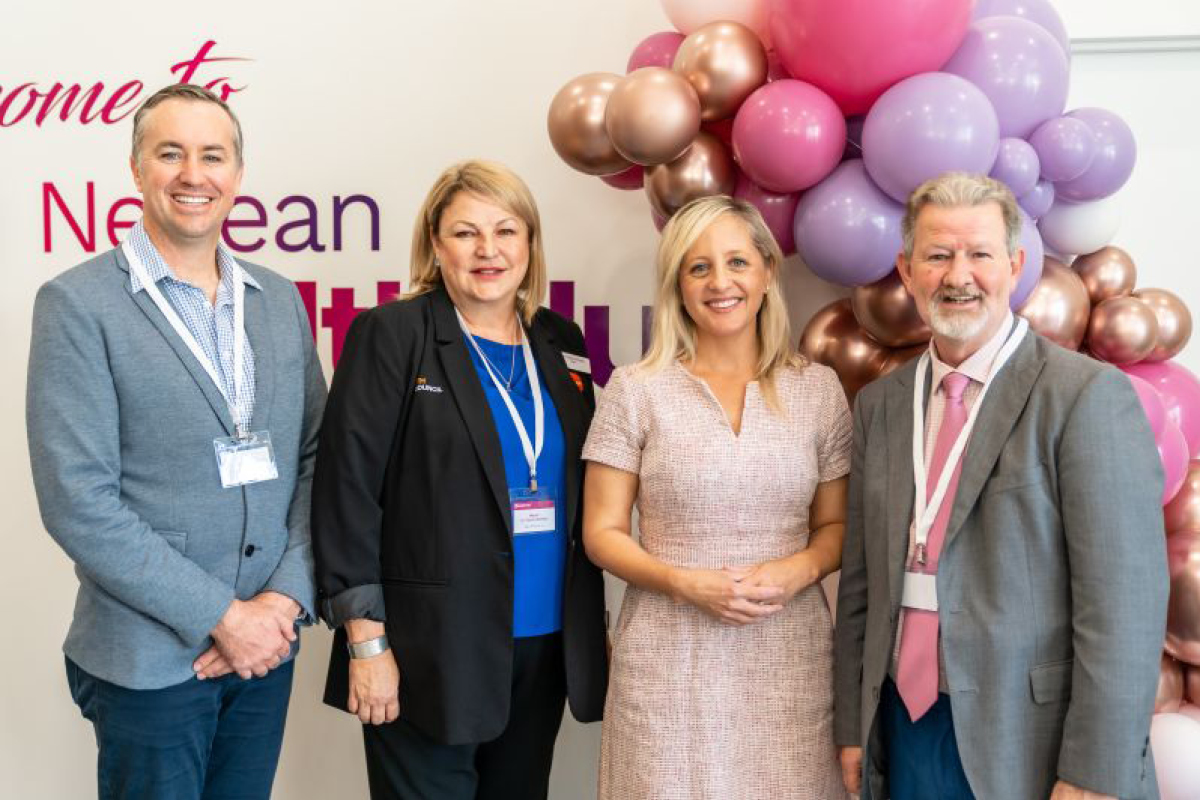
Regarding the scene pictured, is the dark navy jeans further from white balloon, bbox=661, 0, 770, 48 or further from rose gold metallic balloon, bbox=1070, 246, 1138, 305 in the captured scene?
rose gold metallic balloon, bbox=1070, 246, 1138, 305

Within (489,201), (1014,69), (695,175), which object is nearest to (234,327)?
(489,201)

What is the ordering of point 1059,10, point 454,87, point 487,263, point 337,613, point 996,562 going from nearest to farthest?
point 996,562 → point 337,613 → point 487,263 → point 1059,10 → point 454,87

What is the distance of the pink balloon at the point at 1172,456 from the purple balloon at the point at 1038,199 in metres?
0.50

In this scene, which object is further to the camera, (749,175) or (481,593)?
(749,175)

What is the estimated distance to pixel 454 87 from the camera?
283cm

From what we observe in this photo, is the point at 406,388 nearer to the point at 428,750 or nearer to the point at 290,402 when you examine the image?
the point at 290,402

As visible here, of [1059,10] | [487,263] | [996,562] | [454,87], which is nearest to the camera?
[996,562]

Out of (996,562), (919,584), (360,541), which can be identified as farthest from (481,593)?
(996,562)

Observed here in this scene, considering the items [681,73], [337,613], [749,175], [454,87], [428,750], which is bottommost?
[428,750]

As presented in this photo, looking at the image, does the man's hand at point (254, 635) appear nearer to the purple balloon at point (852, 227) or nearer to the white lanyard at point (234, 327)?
the white lanyard at point (234, 327)

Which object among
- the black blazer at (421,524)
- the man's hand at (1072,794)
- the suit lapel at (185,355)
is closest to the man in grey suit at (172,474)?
the suit lapel at (185,355)

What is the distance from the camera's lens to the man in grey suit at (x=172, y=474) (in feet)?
5.49

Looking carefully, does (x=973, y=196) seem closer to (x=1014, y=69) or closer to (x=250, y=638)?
(x=1014, y=69)

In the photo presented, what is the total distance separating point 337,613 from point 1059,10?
2.38 m
